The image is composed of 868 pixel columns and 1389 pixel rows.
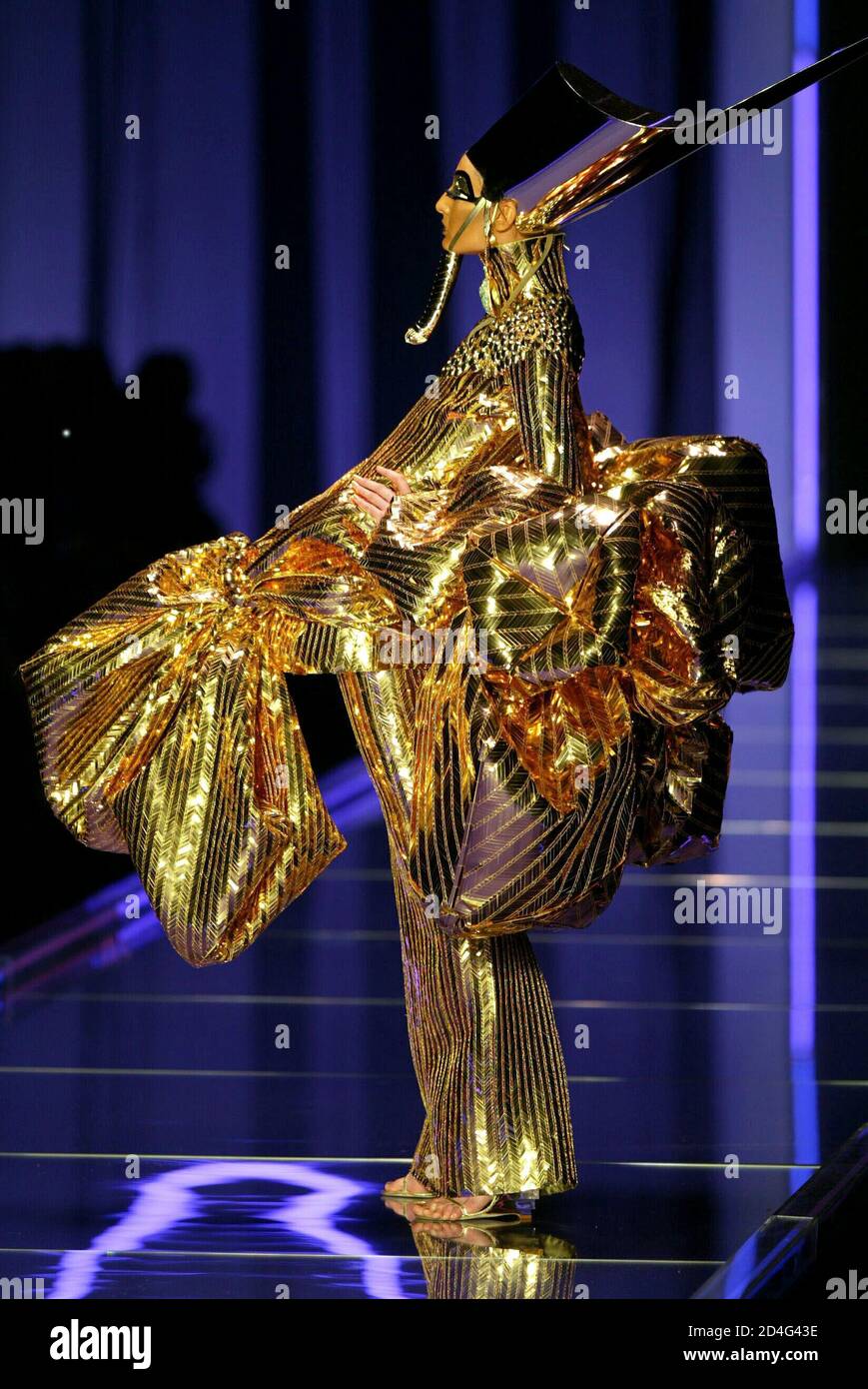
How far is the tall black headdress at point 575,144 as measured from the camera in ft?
10.1

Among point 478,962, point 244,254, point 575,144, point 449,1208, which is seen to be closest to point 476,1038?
point 478,962

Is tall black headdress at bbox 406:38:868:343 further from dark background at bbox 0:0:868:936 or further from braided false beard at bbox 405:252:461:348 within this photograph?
dark background at bbox 0:0:868:936

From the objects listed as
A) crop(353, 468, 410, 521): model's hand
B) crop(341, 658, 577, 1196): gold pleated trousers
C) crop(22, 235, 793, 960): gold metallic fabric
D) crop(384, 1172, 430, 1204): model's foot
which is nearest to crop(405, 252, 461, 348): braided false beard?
crop(22, 235, 793, 960): gold metallic fabric

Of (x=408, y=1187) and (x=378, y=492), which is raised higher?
(x=378, y=492)

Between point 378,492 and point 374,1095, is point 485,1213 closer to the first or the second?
point 374,1095

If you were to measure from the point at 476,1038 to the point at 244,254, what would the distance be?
325 centimetres

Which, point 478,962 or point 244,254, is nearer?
point 478,962

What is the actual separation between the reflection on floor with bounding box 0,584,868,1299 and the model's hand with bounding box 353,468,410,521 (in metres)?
1.04

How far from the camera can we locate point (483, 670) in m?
2.87

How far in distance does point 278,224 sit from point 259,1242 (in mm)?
3500

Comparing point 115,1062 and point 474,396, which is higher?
point 474,396

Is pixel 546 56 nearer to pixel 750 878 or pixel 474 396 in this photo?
pixel 750 878
